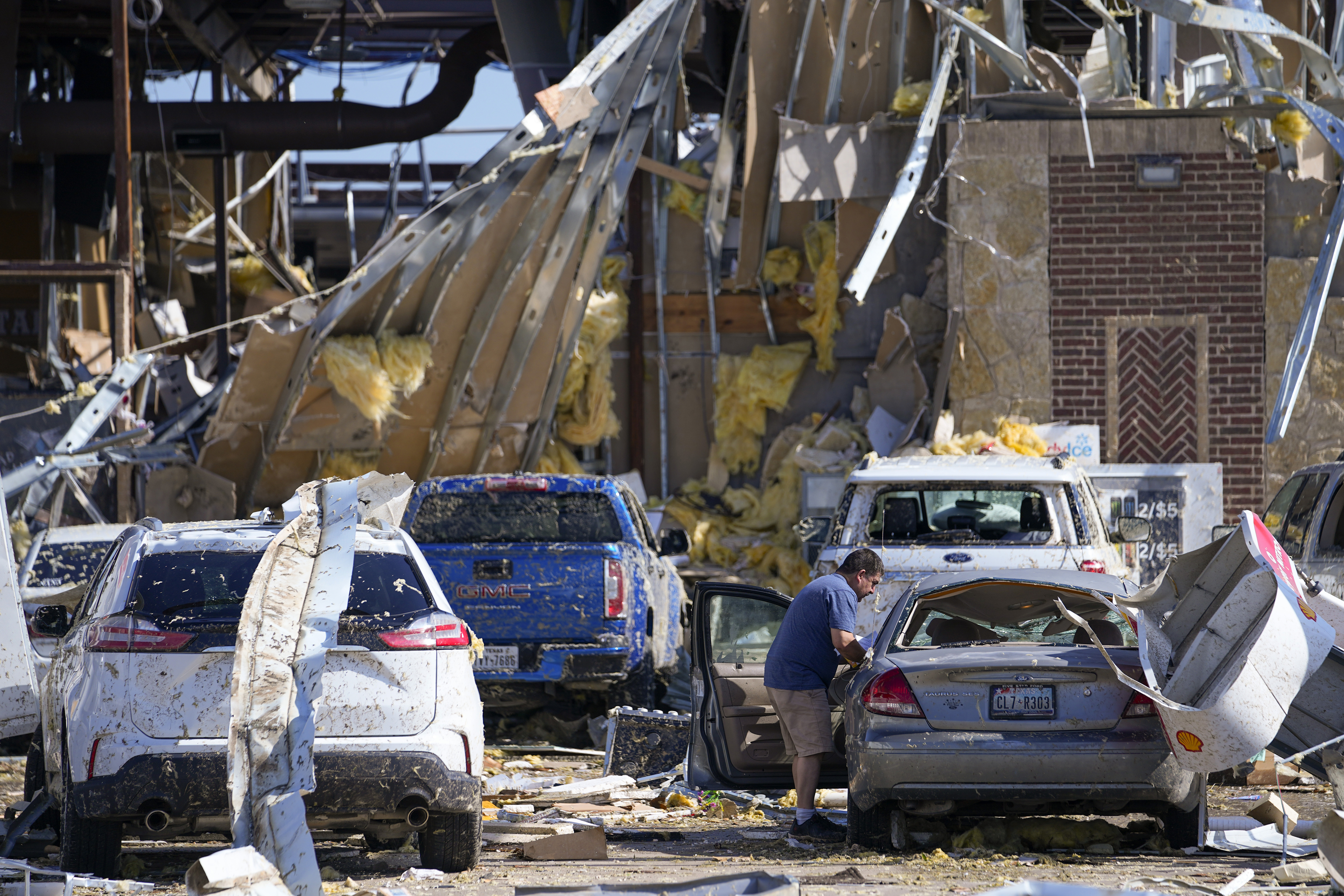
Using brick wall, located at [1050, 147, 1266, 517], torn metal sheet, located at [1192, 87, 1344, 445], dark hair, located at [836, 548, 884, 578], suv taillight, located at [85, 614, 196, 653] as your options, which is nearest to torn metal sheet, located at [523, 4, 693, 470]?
brick wall, located at [1050, 147, 1266, 517]

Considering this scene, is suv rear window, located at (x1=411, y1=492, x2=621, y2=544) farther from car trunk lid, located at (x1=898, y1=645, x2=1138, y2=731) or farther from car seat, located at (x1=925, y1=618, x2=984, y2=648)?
car trunk lid, located at (x1=898, y1=645, x2=1138, y2=731)

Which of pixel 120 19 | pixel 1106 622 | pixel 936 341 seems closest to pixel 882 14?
pixel 936 341

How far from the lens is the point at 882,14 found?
16.9 metres

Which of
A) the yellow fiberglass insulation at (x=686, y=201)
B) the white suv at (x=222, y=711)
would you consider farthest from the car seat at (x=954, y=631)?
the yellow fiberglass insulation at (x=686, y=201)

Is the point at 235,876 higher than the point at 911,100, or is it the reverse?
the point at 911,100

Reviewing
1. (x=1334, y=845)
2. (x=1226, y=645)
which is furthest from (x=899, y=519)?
(x=1334, y=845)

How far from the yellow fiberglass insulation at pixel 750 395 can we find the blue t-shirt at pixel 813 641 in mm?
9392

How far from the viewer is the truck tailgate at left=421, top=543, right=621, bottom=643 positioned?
10.9 metres

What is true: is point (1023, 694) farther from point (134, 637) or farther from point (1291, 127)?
point (1291, 127)

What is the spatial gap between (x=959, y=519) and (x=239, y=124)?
14.1 metres

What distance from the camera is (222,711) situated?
6.35m

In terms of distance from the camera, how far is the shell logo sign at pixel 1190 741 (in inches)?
257

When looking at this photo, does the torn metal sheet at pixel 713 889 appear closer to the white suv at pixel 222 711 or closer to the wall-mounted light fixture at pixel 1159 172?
the white suv at pixel 222 711

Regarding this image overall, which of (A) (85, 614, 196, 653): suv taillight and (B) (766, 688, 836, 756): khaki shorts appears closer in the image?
(A) (85, 614, 196, 653): suv taillight
